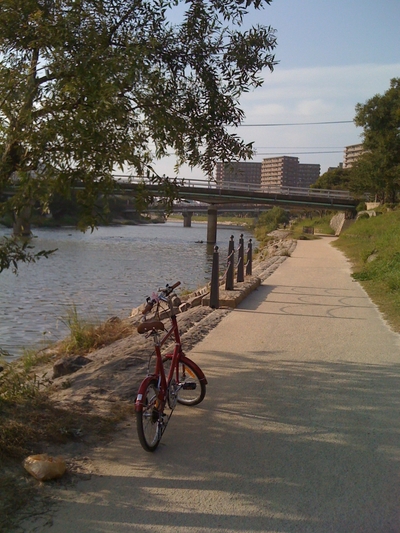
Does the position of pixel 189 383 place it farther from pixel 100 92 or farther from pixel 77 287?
pixel 77 287

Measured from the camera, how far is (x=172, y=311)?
5.36 m

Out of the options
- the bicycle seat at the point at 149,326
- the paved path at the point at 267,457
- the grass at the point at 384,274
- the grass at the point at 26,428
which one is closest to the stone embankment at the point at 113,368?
the grass at the point at 26,428

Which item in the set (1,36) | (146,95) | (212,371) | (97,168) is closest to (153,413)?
(97,168)

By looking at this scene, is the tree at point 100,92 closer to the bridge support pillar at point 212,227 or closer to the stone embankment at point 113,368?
the stone embankment at point 113,368

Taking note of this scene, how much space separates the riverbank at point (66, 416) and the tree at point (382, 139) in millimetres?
41720

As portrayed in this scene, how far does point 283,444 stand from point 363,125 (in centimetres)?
5158

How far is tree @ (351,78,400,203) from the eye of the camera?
47.6 metres

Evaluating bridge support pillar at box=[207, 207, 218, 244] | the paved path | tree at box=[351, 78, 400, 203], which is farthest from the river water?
bridge support pillar at box=[207, 207, 218, 244]

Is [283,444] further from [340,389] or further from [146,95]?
[146,95]

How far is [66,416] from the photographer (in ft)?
17.3

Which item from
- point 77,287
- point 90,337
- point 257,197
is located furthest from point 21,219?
point 257,197

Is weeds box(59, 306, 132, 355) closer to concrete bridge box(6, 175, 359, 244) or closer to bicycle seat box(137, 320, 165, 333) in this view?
bicycle seat box(137, 320, 165, 333)

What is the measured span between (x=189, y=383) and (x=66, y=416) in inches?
43.7

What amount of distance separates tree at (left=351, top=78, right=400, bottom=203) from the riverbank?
4172 centimetres
